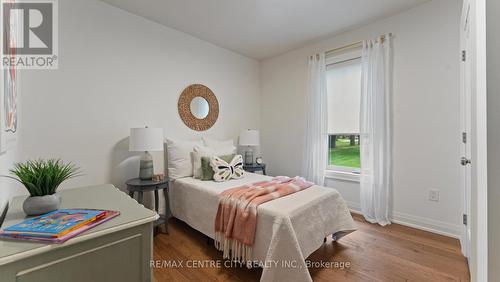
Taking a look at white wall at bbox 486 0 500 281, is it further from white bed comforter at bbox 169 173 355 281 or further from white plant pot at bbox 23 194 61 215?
white plant pot at bbox 23 194 61 215

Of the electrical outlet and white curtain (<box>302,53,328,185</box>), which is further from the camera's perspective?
white curtain (<box>302,53,328,185</box>)

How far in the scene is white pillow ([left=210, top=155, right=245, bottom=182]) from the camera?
2.58m

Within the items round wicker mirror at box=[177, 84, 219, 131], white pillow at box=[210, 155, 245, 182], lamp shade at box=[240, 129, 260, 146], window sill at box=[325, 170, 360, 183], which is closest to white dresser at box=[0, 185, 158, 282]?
white pillow at box=[210, 155, 245, 182]

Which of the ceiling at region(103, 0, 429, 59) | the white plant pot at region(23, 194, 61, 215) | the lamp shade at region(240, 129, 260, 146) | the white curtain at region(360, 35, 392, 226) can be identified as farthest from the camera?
the lamp shade at region(240, 129, 260, 146)

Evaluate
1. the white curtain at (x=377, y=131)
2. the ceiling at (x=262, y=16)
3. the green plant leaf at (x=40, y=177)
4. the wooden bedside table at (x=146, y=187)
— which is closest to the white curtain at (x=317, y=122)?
the ceiling at (x=262, y=16)

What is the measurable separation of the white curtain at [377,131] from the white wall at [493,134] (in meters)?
1.94

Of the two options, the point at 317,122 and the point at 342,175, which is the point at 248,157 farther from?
the point at 342,175

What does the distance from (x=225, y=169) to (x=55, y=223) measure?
1.81m

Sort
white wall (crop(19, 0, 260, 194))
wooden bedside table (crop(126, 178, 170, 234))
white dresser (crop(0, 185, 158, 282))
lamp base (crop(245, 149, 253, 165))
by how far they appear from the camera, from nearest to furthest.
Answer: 1. white dresser (crop(0, 185, 158, 282))
2. white wall (crop(19, 0, 260, 194))
3. wooden bedside table (crop(126, 178, 170, 234))
4. lamp base (crop(245, 149, 253, 165))

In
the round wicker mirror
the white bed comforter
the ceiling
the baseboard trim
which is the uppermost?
the ceiling

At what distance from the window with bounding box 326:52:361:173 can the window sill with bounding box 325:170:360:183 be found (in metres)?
0.07

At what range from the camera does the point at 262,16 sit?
8.75 feet

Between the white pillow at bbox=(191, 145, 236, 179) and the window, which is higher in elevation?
the window

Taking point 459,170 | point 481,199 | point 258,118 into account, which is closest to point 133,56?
point 258,118
